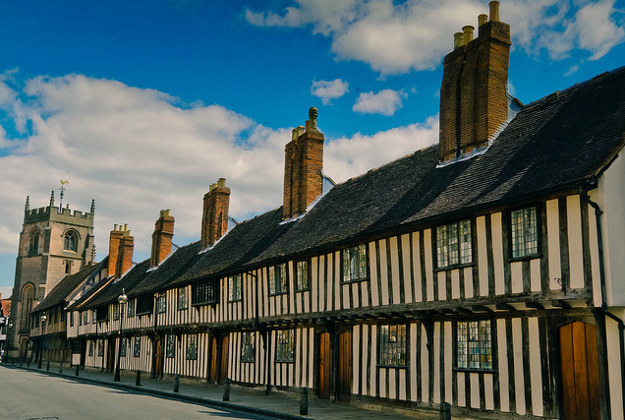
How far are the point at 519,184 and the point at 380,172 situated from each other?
8.66 m

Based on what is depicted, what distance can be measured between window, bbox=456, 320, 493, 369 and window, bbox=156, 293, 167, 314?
20.4 meters

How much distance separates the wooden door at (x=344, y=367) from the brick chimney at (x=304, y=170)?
23.8 feet

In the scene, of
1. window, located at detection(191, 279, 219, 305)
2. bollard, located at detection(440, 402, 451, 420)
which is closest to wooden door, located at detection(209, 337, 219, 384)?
window, located at detection(191, 279, 219, 305)

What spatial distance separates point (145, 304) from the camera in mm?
33406

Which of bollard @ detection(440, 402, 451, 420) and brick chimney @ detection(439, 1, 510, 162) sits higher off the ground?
brick chimney @ detection(439, 1, 510, 162)

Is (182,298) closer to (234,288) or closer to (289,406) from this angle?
(234,288)

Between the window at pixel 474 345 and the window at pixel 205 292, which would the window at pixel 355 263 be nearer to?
the window at pixel 474 345

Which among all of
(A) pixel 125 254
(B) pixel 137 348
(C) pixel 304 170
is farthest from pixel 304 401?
(A) pixel 125 254

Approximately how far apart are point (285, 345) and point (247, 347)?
3.01m

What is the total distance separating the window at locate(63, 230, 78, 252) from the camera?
77.6m

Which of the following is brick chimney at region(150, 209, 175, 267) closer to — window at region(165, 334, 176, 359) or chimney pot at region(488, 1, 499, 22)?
window at region(165, 334, 176, 359)

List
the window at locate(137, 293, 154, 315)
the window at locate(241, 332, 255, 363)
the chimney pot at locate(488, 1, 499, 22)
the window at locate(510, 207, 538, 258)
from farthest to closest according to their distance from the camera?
the window at locate(137, 293, 154, 315)
the window at locate(241, 332, 255, 363)
the chimney pot at locate(488, 1, 499, 22)
the window at locate(510, 207, 538, 258)

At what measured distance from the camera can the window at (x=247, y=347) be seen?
22547 mm

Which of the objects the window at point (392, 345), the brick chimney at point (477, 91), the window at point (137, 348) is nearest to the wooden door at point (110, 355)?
the window at point (137, 348)
